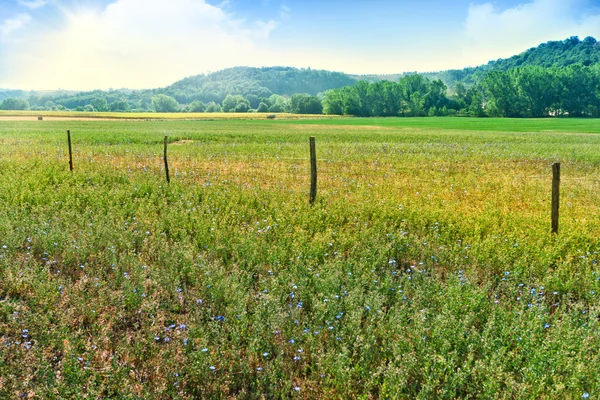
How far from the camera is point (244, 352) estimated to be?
17.0 ft

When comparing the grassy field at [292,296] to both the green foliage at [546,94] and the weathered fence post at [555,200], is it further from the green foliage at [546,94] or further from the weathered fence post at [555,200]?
the green foliage at [546,94]

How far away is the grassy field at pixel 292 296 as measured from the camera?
179 inches

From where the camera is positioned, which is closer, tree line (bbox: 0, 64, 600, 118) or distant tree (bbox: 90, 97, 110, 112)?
tree line (bbox: 0, 64, 600, 118)

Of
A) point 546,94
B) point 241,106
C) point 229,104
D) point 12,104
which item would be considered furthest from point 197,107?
point 546,94

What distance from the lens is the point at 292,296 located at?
20.6 feet

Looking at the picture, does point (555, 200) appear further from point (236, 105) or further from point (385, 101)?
point (236, 105)

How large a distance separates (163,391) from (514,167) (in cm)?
2176

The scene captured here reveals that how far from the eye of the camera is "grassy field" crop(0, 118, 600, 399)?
15.0ft

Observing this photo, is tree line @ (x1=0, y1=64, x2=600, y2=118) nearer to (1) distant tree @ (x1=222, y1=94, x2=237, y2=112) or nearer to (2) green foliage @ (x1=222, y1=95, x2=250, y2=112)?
(2) green foliage @ (x1=222, y1=95, x2=250, y2=112)

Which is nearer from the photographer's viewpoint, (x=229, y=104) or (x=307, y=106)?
(x=307, y=106)

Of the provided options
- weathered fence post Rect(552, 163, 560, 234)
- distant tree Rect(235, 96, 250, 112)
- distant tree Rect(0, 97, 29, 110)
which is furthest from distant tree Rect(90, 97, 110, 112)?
weathered fence post Rect(552, 163, 560, 234)

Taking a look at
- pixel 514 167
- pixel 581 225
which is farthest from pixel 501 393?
pixel 514 167

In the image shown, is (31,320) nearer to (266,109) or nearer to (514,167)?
(514,167)

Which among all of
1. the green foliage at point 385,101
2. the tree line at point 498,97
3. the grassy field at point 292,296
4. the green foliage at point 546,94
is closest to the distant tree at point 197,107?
the green foliage at point 385,101
